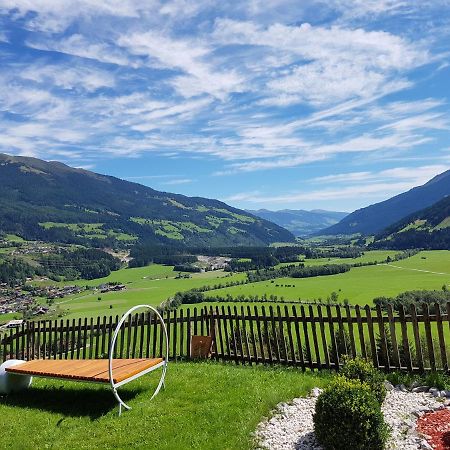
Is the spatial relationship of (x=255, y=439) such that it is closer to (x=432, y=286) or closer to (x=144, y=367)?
(x=144, y=367)

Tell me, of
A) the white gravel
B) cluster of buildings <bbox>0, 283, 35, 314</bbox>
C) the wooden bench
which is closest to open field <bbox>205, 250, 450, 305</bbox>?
cluster of buildings <bbox>0, 283, 35, 314</bbox>

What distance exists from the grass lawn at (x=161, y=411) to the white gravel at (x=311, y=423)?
0.26m

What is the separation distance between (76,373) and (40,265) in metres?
201

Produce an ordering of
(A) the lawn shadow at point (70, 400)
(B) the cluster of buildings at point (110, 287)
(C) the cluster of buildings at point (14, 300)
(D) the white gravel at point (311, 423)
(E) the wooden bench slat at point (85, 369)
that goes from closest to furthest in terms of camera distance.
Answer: (D) the white gravel at point (311, 423) < (E) the wooden bench slat at point (85, 369) < (A) the lawn shadow at point (70, 400) < (C) the cluster of buildings at point (14, 300) < (B) the cluster of buildings at point (110, 287)

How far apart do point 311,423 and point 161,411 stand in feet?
10.1

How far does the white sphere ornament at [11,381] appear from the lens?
11508 mm

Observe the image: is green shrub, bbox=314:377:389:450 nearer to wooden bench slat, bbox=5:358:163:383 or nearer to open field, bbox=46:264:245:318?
wooden bench slat, bbox=5:358:163:383

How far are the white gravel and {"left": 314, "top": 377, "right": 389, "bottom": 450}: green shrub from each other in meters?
0.56

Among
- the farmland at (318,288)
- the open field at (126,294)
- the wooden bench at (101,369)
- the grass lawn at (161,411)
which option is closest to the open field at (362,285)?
the farmland at (318,288)

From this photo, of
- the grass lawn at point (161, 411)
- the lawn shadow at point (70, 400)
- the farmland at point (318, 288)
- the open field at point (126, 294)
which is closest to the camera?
the grass lawn at point (161, 411)

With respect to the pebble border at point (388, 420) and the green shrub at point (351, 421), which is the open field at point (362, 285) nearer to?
the pebble border at point (388, 420)

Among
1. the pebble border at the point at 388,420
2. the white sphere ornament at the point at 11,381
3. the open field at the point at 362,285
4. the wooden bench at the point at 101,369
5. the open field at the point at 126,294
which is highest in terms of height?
the wooden bench at the point at 101,369

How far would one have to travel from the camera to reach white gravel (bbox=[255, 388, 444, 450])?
24.4 feet

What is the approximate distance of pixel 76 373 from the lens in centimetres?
1007
